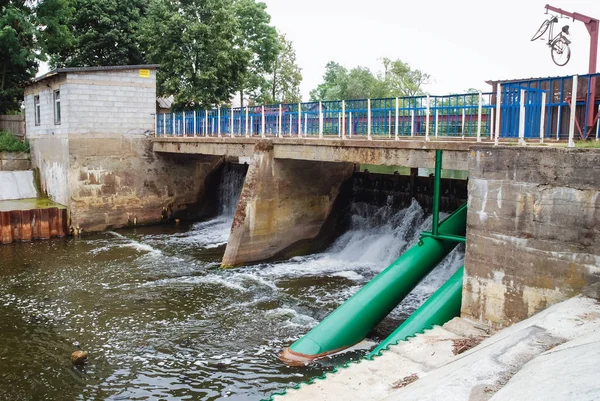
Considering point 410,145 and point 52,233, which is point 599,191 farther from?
point 52,233

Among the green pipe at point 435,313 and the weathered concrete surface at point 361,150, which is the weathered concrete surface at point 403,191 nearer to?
the weathered concrete surface at point 361,150

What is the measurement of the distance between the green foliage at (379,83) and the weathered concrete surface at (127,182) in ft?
83.3

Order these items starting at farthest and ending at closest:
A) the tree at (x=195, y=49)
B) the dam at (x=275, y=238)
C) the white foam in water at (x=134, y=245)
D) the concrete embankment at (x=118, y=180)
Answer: the tree at (x=195, y=49), the concrete embankment at (x=118, y=180), the white foam in water at (x=134, y=245), the dam at (x=275, y=238)

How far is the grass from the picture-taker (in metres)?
23.7

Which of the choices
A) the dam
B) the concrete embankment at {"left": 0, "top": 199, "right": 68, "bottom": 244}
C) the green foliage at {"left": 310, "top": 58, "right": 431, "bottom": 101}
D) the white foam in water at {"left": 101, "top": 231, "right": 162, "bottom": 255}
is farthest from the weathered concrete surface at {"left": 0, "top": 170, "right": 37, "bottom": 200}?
the green foliage at {"left": 310, "top": 58, "right": 431, "bottom": 101}

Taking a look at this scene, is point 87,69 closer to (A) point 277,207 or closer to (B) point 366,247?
(A) point 277,207

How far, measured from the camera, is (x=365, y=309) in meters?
9.47

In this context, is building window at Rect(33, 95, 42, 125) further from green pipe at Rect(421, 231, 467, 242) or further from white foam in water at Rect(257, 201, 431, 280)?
green pipe at Rect(421, 231, 467, 242)

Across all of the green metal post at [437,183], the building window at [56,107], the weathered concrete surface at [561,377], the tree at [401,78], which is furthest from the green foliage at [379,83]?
the weathered concrete surface at [561,377]

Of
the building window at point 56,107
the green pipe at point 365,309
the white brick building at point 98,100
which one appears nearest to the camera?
the green pipe at point 365,309

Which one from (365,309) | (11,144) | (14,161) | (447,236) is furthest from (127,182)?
(447,236)

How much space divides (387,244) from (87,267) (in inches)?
340

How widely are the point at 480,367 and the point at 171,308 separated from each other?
7748 millimetres

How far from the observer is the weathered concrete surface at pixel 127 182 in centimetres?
2006
